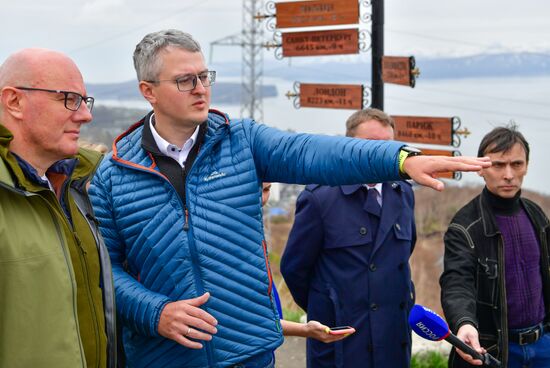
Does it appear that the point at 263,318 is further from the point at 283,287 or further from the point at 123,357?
the point at 283,287

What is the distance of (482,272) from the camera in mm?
3518

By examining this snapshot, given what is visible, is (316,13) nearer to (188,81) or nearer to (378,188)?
(378,188)

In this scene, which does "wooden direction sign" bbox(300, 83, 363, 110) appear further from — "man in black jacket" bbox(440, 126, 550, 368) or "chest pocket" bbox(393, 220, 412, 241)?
"man in black jacket" bbox(440, 126, 550, 368)

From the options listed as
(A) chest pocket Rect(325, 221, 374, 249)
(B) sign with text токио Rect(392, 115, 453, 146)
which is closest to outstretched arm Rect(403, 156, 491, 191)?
(A) chest pocket Rect(325, 221, 374, 249)

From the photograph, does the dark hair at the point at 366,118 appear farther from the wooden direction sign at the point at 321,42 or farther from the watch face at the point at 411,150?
the wooden direction sign at the point at 321,42

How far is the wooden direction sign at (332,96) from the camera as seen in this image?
6.92 m

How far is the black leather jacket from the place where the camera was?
3436 millimetres

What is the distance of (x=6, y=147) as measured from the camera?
2.24 m

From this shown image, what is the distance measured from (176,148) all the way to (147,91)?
0.25 m

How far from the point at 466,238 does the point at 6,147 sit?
2.18 meters

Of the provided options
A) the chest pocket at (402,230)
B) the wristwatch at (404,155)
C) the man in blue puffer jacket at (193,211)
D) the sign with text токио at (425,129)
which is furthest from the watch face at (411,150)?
the sign with text токио at (425,129)

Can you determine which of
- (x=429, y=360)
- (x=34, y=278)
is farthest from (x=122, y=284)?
(x=429, y=360)

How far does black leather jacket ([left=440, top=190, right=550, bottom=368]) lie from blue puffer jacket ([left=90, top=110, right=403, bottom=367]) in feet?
3.48

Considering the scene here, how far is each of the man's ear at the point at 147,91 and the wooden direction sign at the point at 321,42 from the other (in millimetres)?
4229
